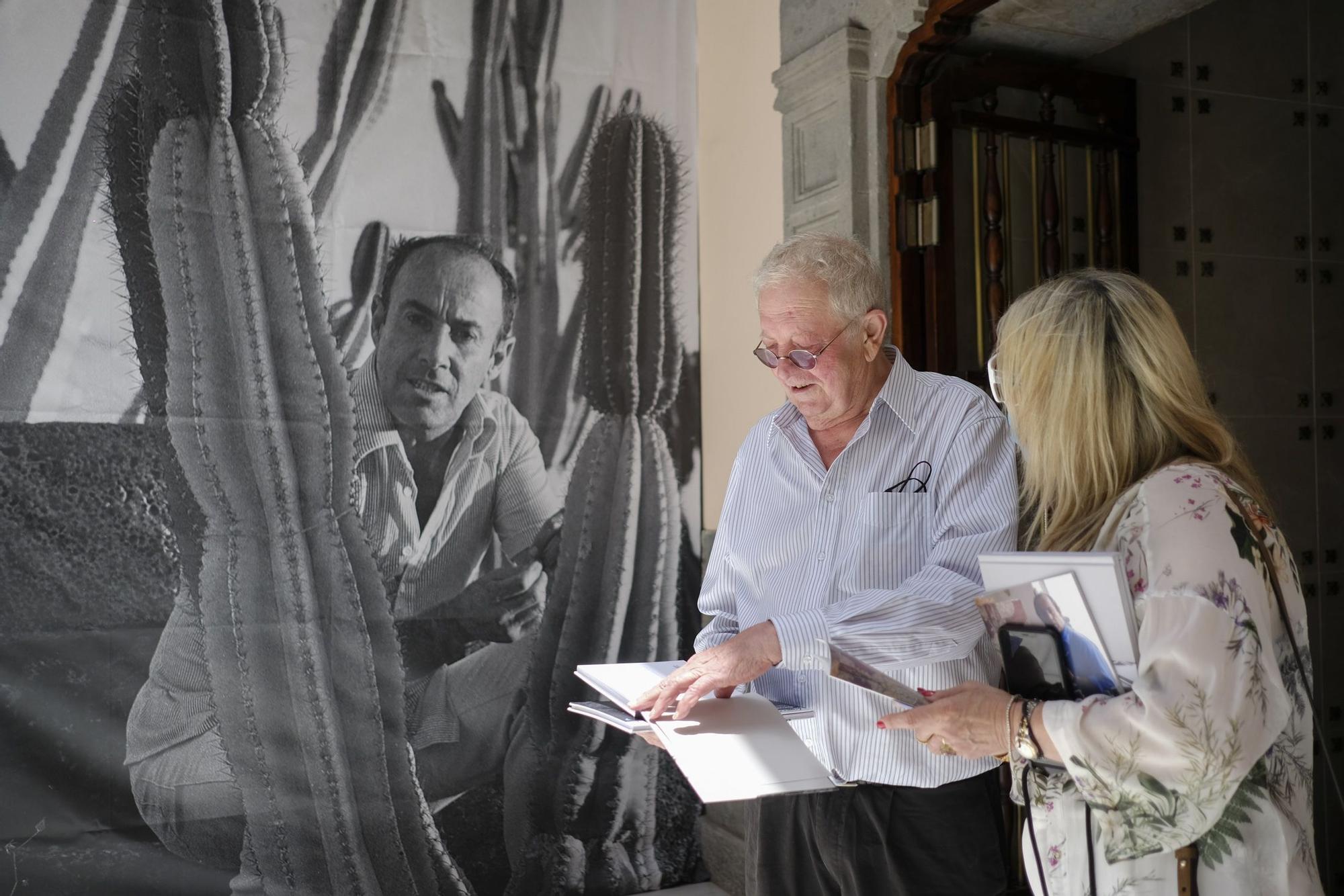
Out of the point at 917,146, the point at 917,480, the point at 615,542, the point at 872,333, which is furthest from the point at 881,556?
the point at 615,542

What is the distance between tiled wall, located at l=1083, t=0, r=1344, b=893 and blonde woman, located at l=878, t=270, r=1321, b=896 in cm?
218

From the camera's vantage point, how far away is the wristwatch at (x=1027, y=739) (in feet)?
4.55

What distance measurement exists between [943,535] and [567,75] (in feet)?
8.49

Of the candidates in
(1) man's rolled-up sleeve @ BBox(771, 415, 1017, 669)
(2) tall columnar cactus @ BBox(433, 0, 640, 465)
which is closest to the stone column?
(2) tall columnar cactus @ BBox(433, 0, 640, 465)

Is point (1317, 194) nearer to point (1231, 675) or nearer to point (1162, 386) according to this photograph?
point (1162, 386)

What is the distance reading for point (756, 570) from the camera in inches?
82.8

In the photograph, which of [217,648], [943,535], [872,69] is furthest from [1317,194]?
[217,648]

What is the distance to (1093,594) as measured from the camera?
1313 millimetres

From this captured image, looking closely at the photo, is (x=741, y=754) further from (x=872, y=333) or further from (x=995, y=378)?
(x=872, y=333)

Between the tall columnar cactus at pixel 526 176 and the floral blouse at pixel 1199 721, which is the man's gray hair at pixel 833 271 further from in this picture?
the tall columnar cactus at pixel 526 176

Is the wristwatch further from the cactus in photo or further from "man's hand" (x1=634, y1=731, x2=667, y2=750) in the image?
the cactus in photo

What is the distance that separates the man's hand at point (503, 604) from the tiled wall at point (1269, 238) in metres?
2.15

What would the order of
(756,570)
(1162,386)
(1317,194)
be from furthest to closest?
(1317,194) < (756,570) < (1162,386)

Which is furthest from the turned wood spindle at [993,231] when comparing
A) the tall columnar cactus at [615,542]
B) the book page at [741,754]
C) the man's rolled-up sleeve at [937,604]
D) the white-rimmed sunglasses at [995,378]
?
the book page at [741,754]
